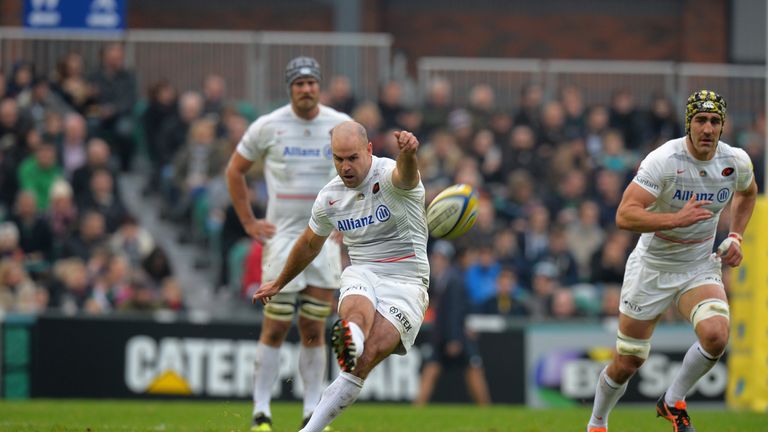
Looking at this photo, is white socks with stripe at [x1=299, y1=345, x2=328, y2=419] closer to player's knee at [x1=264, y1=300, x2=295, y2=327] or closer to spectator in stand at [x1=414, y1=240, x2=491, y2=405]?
player's knee at [x1=264, y1=300, x2=295, y2=327]

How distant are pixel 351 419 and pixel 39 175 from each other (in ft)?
29.4

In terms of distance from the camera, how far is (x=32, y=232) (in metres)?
21.0

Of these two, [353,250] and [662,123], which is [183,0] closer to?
[662,123]

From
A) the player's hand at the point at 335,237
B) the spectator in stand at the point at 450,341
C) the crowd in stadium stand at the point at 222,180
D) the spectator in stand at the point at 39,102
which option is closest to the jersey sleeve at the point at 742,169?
the player's hand at the point at 335,237

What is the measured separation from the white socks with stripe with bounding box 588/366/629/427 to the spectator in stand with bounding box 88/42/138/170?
13.7m

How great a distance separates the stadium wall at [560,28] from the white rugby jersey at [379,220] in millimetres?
Answer: 21473

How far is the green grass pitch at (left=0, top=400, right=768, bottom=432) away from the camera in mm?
13102

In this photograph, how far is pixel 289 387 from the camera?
1958 centimetres

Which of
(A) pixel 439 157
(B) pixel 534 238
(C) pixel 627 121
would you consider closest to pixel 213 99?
(A) pixel 439 157

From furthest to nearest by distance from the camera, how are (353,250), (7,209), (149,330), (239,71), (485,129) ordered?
(239,71), (485,129), (7,209), (149,330), (353,250)

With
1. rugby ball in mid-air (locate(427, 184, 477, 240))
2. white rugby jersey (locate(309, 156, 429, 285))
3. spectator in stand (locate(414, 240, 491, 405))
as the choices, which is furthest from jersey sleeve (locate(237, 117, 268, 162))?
spectator in stand (locate(414, 240, 491, 405))

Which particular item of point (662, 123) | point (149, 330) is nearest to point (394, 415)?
point (149, 330)

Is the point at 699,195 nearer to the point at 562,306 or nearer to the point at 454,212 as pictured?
the point at 454,212

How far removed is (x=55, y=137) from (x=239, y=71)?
4.40 metres
